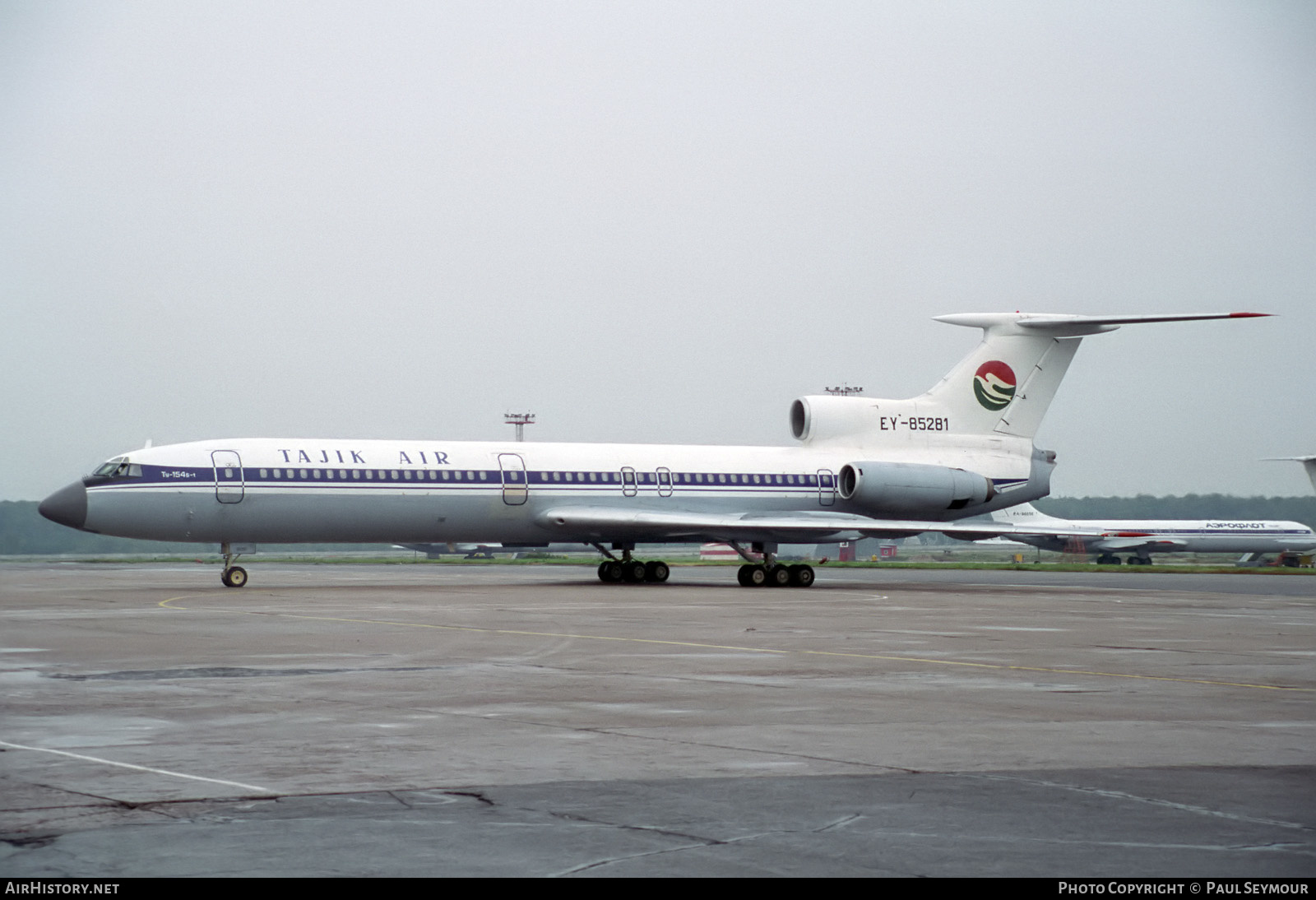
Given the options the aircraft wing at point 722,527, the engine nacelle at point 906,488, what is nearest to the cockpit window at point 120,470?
the aircraft wing at point 722,527

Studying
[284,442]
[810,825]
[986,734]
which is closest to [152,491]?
[284,442]

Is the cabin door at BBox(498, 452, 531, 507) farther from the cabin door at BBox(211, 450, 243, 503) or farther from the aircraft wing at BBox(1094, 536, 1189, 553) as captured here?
the aircraft wing at BBox(1094, 536, 1189, 553)

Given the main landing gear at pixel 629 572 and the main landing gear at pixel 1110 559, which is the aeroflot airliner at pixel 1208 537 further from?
the main landing gear at pixel 629 572

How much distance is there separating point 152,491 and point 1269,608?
23.3 meters

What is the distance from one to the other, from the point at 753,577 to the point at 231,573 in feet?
42.7

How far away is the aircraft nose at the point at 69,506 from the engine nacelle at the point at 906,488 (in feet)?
63.2

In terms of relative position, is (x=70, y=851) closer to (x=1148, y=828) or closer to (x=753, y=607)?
(x=1148, y=828)

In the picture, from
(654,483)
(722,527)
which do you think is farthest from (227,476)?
(722,527)

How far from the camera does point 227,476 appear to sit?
3328 centimetres

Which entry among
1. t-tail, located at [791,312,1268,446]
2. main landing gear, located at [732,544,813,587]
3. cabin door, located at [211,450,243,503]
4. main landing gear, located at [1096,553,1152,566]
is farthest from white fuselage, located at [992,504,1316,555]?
cabin door, located at [211,450,243,503]

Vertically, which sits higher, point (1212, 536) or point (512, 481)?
point (512, 481)

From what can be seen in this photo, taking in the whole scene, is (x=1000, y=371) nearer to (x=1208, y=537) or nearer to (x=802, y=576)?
(x=802, y=576)

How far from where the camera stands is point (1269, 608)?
2675 centimetres

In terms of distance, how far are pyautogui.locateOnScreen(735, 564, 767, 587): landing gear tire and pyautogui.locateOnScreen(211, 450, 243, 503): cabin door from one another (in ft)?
41.7
